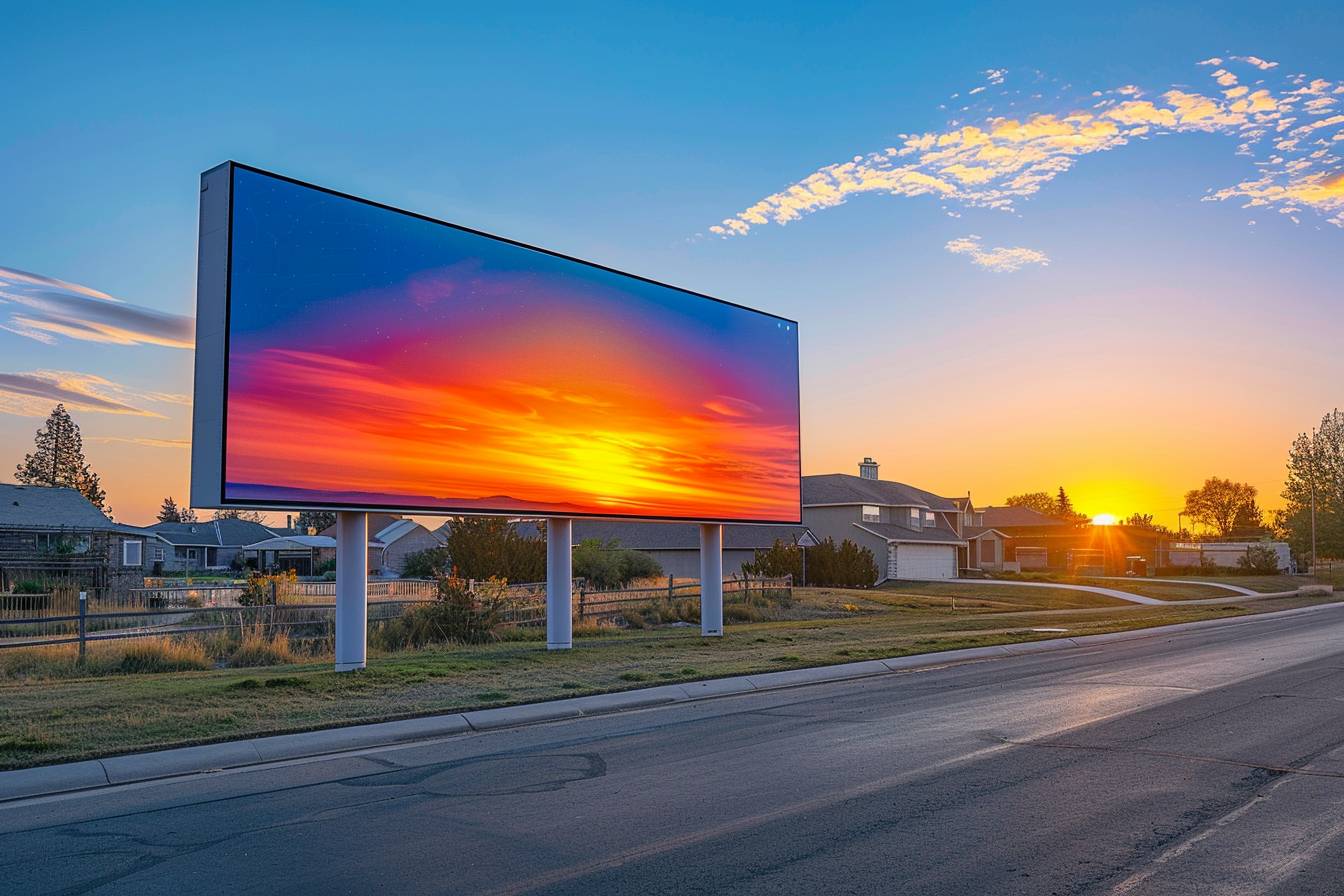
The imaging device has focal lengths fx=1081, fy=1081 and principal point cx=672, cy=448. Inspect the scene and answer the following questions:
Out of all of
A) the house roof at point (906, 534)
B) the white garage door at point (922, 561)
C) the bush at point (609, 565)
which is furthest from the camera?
the house roof at point (906, 534)

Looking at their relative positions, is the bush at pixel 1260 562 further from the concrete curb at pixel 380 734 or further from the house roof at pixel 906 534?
the concrete curb at pixel 380 734

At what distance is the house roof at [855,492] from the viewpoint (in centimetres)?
6262

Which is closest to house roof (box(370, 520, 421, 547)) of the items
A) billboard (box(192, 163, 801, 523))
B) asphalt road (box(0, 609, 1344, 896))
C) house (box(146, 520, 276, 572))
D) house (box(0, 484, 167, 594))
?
house (box(146, 520, 276, 572))

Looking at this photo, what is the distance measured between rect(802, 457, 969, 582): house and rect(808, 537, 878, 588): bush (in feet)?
19.1

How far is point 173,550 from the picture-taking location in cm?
8100

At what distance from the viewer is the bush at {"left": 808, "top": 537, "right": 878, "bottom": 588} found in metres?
51.9

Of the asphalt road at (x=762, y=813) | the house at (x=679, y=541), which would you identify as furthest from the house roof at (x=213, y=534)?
the asphalt road at (x=762, y=813)

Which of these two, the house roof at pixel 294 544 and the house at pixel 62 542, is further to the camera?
the house roof at pixel 294 544

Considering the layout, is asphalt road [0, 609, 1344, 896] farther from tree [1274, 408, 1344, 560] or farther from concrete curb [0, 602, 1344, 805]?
tree [1274, 408, 1344, 560]

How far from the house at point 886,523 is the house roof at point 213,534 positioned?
44853mm

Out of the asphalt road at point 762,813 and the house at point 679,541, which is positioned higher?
the house at point 679,541

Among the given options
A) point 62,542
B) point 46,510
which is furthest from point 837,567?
point 46,510

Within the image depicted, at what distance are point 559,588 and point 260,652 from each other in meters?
5.43

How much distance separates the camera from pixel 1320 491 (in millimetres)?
88938
